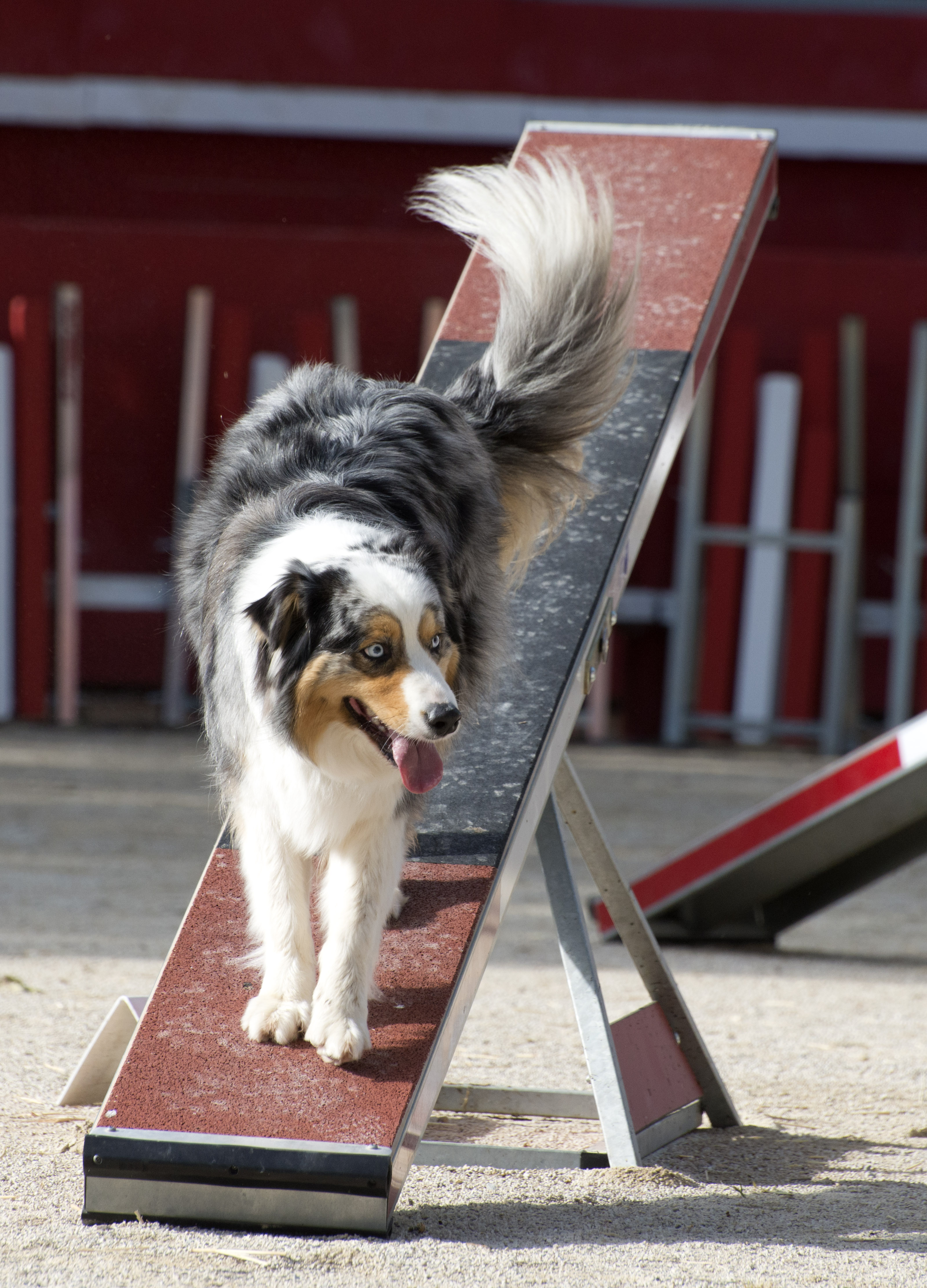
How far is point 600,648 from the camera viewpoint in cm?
329

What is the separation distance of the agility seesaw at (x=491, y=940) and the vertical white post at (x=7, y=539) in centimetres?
537

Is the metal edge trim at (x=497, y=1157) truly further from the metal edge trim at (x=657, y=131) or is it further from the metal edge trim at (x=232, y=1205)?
the metal edge trim at (x=657, y=131)

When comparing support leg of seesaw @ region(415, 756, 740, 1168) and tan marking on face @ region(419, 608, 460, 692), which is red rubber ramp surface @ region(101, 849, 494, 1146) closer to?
support leg of seesaw @ region(415, 756, 740, 1168)

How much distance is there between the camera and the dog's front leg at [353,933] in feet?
8.54

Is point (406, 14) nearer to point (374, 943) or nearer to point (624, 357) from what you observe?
point (624, 357)

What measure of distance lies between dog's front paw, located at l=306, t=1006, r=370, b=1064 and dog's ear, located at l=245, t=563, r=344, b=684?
64 cm

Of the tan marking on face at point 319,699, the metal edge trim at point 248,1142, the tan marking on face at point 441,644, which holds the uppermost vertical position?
the tan marking on face at point 441,644

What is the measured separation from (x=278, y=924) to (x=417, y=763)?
1.60 ft

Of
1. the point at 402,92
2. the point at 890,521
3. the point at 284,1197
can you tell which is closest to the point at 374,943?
the point at 284,1197

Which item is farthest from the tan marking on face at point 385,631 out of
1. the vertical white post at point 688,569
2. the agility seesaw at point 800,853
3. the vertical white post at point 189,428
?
the vertical white post at point 688,569

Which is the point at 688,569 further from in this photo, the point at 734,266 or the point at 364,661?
Answer: the point at 364,661

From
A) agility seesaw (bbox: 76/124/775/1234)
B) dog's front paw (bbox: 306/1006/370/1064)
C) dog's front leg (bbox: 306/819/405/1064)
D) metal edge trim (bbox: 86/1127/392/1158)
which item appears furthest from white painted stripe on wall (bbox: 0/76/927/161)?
metal edge trim (bbox: 86/1127/392/1158)

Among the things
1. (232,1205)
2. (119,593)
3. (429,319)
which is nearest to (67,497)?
(119,593)

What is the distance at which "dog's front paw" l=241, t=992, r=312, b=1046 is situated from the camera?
2631mm
